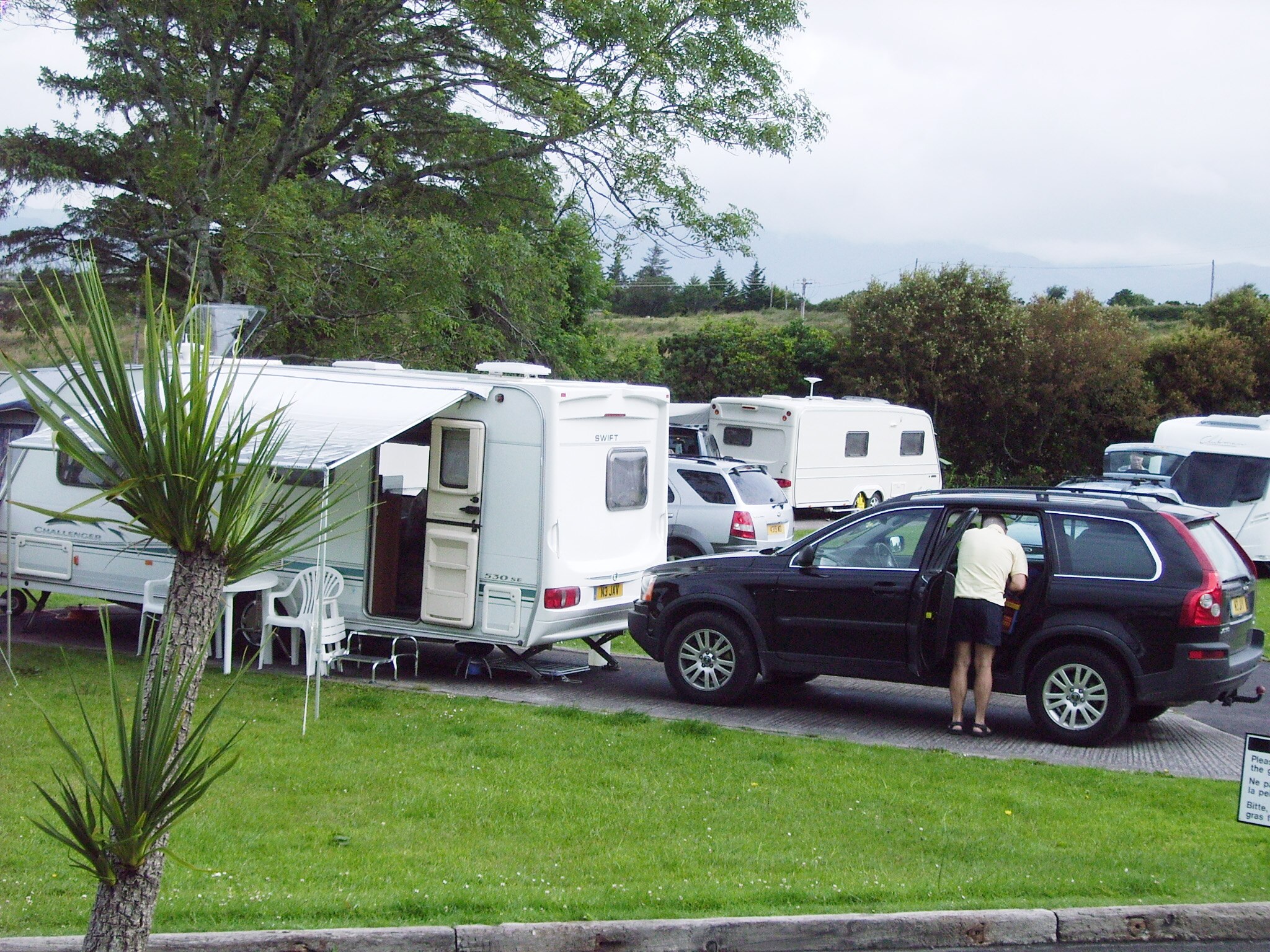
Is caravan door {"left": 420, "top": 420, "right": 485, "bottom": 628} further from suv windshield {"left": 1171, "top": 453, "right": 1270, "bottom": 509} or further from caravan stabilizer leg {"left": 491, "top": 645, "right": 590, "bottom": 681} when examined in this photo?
suv windshield {"left": 1171, "top": 453, "right": 1270, "bottom": 509}

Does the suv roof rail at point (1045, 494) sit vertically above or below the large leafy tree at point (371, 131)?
below

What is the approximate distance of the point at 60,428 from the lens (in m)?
3.47

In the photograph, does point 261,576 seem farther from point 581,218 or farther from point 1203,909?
point 581,218

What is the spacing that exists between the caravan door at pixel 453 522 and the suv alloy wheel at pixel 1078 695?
463 cm

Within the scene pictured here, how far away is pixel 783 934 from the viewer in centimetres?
533

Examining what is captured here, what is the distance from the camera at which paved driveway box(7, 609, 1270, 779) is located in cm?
888

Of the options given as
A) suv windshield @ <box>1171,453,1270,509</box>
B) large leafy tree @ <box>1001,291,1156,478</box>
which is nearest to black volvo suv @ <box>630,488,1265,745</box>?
suv windshield @ <box>1171,453,1270,509</box>

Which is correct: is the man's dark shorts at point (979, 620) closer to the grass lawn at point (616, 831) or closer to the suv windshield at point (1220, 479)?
the grass lawn at point (616, 831)

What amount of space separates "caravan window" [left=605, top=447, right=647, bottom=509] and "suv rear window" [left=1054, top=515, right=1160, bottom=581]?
3909mm

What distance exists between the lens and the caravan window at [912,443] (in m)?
29.1

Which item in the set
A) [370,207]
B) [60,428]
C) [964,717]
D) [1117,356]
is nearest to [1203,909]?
[964,717]

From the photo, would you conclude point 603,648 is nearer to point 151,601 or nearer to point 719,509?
point 151,601

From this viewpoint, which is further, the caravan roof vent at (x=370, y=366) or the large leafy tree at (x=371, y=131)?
the large leafy tree at (x=371, y=131)

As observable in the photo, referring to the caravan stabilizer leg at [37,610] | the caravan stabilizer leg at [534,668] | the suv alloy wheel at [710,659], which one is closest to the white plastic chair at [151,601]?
the caravan stabilizer leg at [37,610]
